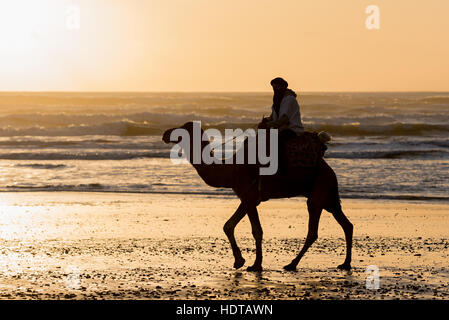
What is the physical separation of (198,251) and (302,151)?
229cm

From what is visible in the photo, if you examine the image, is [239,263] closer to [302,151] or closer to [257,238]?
[257,238]

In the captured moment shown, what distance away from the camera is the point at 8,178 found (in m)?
24.4

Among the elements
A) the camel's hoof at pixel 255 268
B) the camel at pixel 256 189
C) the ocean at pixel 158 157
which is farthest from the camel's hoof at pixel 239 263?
the ocean at pixel 158 157

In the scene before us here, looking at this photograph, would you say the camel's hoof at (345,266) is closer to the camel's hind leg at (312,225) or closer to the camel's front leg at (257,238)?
the camel's hind leg at (312,225)

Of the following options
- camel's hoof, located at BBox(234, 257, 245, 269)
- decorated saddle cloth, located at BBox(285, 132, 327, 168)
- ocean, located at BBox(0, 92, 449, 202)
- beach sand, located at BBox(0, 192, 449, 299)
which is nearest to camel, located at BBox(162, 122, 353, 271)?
camel's hoof, located at BBox(234, 257, 245, 269)

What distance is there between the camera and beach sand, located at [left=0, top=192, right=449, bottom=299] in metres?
9.50

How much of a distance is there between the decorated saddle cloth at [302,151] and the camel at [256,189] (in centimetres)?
13

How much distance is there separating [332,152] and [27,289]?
27397mm

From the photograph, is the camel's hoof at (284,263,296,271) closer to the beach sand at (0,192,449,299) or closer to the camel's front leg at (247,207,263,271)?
the beach sand at (0,192,449,299)

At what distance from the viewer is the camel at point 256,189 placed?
10.9 m

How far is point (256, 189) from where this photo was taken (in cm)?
1103
